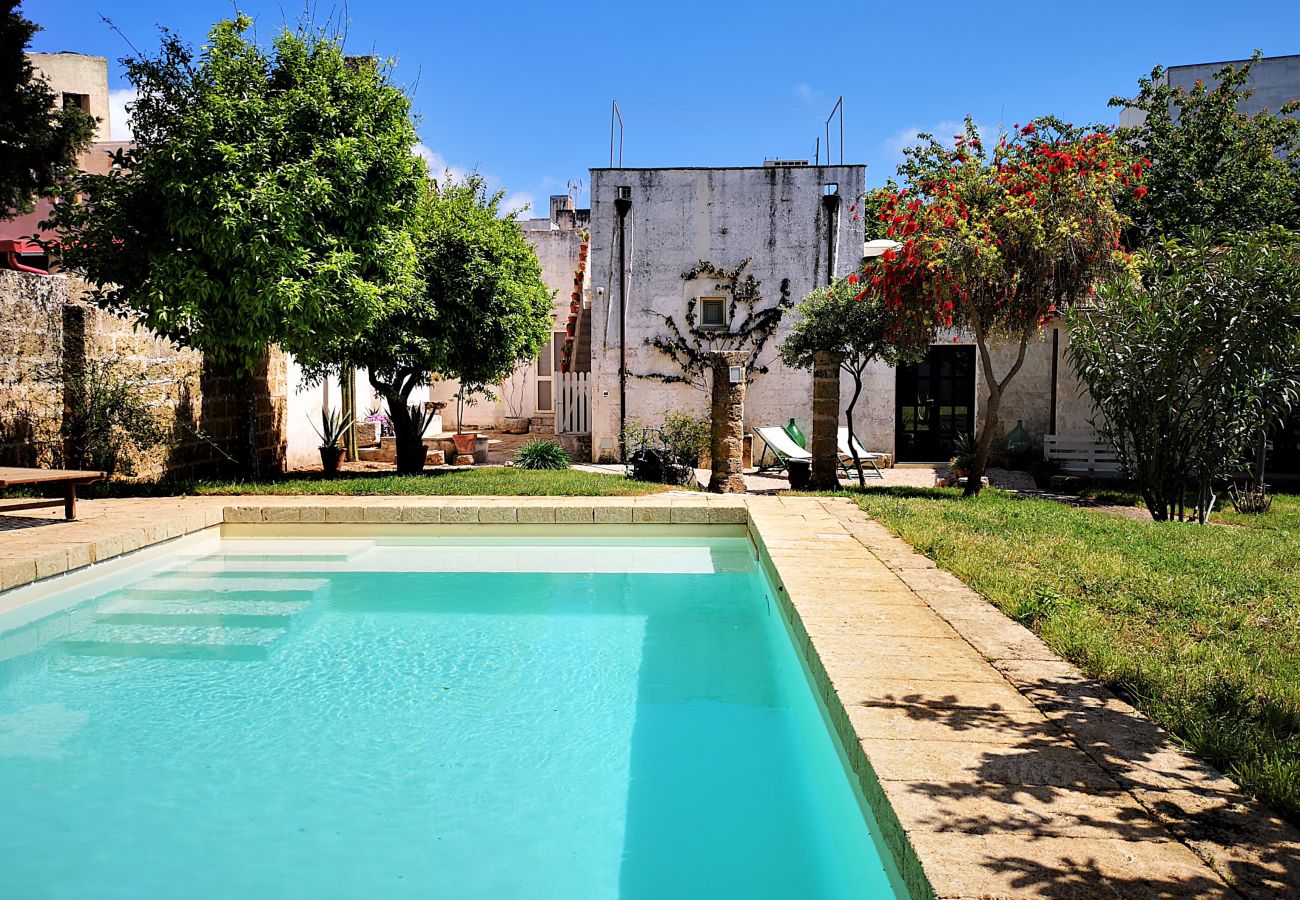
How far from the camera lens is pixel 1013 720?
3.05m

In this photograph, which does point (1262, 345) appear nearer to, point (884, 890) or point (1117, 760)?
point (1117, 760)

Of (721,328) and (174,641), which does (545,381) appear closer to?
(721,328)

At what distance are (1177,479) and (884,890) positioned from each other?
8002 mm

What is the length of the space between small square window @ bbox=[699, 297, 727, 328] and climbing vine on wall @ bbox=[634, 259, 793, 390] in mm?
64

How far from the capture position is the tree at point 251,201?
349 inches

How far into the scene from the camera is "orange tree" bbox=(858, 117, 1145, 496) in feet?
31.7

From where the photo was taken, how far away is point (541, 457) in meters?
13.0

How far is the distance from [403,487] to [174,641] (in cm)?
445

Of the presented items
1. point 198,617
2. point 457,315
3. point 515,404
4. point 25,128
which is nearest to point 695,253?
point 457,315

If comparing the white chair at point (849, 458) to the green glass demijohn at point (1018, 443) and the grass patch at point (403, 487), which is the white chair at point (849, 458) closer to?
the green glass demijohn at point (1018, 443)

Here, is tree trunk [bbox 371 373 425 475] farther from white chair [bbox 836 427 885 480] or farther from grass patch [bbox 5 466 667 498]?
white chair [bbox 836 427 885 480]

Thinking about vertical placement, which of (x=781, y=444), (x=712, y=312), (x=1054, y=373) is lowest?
(x=781, y=444)

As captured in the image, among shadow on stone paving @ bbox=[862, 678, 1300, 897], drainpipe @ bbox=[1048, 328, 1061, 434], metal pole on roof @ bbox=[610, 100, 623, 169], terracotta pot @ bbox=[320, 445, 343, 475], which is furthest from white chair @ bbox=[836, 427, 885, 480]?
shadow on stone paving @ bbox=[862, 678, 1300, 897]

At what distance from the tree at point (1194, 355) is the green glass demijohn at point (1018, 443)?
6.81m
